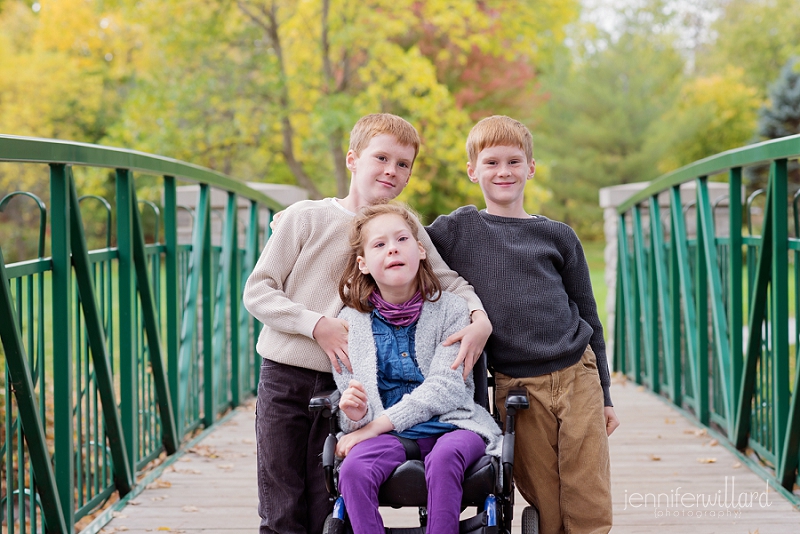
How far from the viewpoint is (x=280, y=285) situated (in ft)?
8.21

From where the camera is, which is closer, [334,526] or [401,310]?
[334,526]

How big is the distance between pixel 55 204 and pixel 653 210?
3834 millimetres

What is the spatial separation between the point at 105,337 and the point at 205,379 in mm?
1516

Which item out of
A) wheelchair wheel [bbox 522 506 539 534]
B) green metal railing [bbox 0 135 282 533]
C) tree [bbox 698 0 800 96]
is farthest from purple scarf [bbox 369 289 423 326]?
tree [bbox 698 0 800 96]

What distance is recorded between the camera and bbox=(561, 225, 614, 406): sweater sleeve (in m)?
2.56

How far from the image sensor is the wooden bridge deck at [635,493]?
3068 mm

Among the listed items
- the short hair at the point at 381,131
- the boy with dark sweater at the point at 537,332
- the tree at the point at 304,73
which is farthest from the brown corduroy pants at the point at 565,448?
the tree at the point at 304,73

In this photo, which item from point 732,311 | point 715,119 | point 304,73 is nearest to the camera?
point 732,311

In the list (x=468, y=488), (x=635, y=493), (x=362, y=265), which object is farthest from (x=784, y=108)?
(x=468, y=488)

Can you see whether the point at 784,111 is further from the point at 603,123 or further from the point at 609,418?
the point at 609,418

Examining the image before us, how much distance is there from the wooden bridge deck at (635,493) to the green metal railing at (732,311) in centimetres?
15

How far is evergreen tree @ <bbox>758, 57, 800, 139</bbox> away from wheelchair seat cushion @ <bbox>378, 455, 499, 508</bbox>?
1905cm

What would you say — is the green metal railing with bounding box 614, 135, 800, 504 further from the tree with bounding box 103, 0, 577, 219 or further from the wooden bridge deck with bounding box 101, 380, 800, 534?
the tree with bounding box 103, 0, 577, 219

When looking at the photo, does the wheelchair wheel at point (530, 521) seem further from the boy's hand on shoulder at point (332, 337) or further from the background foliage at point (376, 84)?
the background foliage at point (376, 84)
